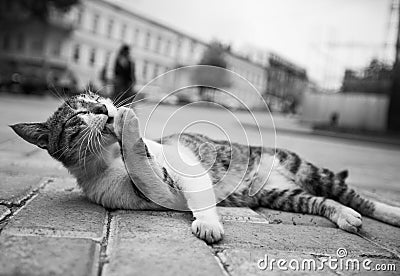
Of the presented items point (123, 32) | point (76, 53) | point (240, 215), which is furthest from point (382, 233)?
point (123, 32)

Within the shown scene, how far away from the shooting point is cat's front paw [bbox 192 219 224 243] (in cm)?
187

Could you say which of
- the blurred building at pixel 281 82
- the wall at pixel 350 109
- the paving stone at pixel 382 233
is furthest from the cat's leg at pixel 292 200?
the blurred building at pixel 281 82

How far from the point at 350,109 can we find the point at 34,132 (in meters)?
18.3

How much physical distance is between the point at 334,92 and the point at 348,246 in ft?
62.8

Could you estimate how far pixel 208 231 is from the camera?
6.15ft

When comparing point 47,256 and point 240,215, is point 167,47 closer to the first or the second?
point 240,215

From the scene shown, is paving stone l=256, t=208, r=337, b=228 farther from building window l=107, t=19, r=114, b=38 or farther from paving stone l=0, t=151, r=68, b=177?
building window l=107, t=19, r=114, b=38

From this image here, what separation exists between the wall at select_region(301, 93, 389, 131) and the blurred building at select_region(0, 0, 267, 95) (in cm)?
420

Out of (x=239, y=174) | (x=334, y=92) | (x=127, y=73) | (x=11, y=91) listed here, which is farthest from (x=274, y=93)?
(x=239, y=174)

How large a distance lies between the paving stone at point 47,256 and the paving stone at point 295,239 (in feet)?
2.01

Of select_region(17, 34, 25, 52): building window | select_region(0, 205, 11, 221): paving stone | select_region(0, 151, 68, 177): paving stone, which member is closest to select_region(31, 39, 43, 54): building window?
select_region(17, 34, 25, 52): building window

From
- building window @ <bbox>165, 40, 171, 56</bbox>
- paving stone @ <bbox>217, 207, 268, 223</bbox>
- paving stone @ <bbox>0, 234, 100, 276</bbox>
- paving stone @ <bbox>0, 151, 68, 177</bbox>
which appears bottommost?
paving stone @ <bbox>0, 151, 68, 177</bbox>

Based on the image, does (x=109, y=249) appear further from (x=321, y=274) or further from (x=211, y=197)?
(x=321, y=274)

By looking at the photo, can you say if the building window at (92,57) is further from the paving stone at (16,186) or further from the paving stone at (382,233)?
the paving stone at (382,233)
